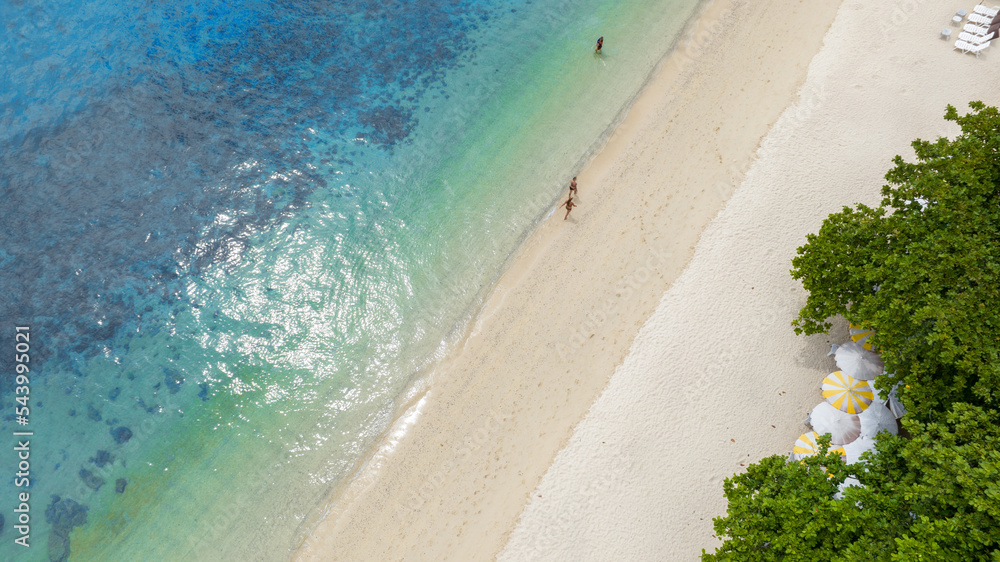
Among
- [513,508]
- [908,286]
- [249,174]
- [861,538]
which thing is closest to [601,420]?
[513,508]

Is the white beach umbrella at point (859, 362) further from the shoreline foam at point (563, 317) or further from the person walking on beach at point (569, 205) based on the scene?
the person walking on beach at point (569, 205)

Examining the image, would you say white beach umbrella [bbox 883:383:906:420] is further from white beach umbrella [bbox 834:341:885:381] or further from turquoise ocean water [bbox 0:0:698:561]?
turquoise ocean water [bbox 0:0:698:561]

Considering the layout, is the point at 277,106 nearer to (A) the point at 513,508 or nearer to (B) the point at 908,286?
(A) the point at 513,508

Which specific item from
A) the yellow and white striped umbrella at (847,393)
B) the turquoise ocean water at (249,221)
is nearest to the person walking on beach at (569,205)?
the turquoise ocean water at (249,221)

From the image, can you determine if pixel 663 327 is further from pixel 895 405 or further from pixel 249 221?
pixel 249 221

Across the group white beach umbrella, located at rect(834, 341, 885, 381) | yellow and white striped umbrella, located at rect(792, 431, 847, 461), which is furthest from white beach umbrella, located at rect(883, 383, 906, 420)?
yellow and white striped umbrella, located at rect(792, 431, 847, 461)
